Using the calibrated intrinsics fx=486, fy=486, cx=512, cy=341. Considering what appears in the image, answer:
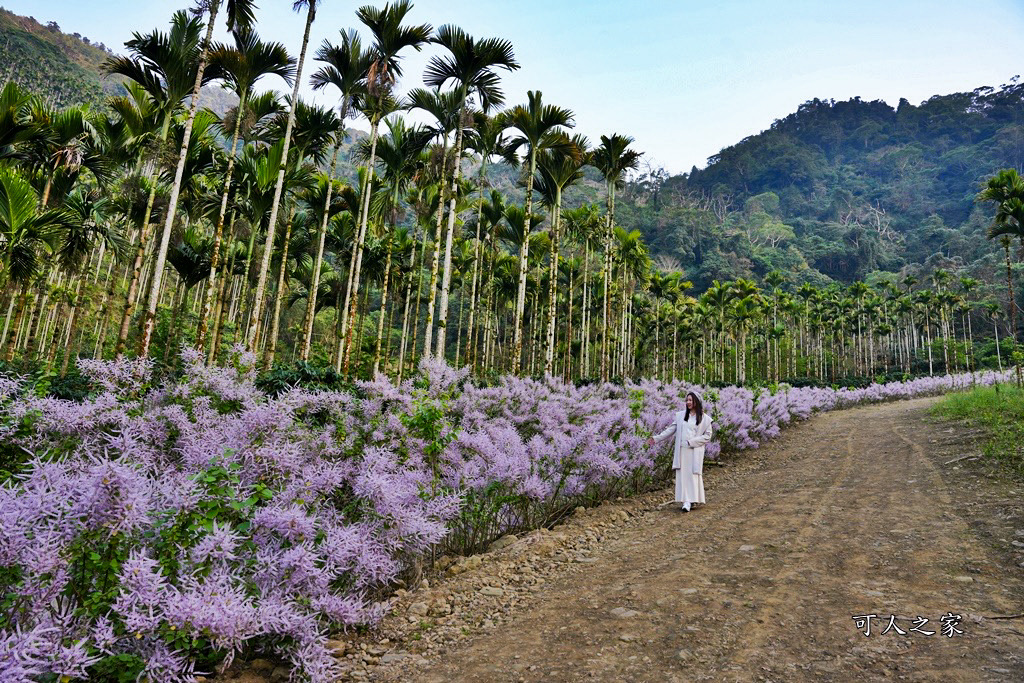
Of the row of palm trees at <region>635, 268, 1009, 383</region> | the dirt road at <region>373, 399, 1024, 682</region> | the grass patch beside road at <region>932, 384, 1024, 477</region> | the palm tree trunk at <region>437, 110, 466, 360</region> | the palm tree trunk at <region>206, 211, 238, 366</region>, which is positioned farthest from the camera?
the row of palm trees at <region>635, 268, 1009, 383</region>

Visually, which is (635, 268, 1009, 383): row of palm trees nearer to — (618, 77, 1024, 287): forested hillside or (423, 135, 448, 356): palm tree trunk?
(618, 77, 1024, 287): forested hillside

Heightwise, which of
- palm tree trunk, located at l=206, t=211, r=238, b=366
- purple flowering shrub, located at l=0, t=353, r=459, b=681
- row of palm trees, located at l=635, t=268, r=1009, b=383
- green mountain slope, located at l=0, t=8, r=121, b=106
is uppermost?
green mountain slope, located at l=0, t=8, r=121, b=106

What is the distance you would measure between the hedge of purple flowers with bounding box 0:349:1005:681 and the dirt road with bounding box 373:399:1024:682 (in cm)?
79

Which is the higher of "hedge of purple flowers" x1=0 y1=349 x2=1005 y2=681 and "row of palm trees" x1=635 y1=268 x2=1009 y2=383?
"row of palm trees" x1=635 y1=268 x2=1009 y2=383

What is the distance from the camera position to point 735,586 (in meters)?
3.62

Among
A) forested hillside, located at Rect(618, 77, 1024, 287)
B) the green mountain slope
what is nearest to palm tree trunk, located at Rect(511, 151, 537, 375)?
the green mountain slope

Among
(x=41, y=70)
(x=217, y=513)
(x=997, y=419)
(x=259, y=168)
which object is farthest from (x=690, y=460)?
(x=41, y=70)

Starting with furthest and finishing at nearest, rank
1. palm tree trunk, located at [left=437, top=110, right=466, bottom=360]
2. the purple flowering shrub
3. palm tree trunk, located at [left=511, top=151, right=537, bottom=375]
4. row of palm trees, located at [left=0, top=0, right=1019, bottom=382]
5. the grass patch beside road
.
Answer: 1. palm tree trunk, located at [left=511, top=151, right=537, bottom=375]
2. palm tree trunk, located at [left=437, top=110, right=466, bottom=360]
3. row of palm trees, located at [left=0, top=0, right=1019, bottom=382]
4. the grass patch beside road
5. the purple flowering shrub

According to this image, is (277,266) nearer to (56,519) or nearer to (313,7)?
(313,7)

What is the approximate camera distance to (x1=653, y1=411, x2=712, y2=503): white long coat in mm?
6387

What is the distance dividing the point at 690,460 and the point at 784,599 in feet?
10.2

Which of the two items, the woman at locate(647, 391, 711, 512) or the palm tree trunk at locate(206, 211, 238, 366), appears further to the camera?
the palm tree trunk at locate(206, 211, 238, 366)

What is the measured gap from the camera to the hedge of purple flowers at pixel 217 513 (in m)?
1.79

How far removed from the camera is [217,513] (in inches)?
84.8
